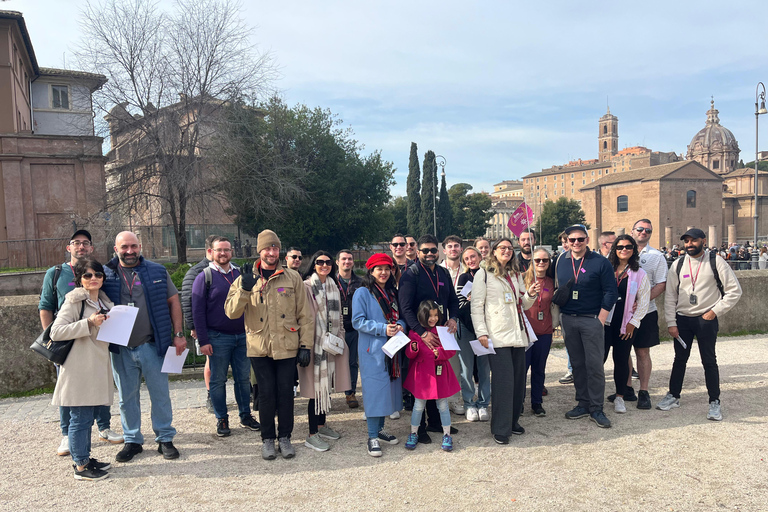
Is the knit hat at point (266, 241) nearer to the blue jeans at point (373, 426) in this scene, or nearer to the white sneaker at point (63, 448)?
the blue jeans at point (373, 426)

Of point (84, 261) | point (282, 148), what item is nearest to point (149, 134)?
point (282, 148)

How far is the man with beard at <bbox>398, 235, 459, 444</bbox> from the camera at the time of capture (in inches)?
195

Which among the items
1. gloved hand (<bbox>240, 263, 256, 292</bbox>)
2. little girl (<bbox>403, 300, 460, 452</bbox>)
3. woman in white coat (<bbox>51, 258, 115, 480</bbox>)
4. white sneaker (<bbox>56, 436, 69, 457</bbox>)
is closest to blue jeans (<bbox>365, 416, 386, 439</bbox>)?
little girl (<bbox>403, 300, 460, 452</bbox>)

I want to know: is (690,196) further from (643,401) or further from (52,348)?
(52,348)

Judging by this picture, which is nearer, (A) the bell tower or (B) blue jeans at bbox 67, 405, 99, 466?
(B) blue jeans at bbox 67, 405, 99, 466

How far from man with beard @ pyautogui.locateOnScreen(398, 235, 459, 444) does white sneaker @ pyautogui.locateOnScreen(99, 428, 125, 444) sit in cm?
308

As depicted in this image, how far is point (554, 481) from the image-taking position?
4082mm

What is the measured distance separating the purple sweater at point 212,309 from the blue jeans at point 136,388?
49 centimetres

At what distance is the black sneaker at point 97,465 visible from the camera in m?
4.32

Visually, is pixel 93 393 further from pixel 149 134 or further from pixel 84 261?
pixel 149 134

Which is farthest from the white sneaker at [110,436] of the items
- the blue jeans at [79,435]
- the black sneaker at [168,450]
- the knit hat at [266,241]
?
the knit hat at [266,241]

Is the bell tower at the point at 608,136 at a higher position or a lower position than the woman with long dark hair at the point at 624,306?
higher

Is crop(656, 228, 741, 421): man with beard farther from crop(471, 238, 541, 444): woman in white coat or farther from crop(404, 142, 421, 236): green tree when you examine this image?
crop(404, 142, 421, 236): green tree

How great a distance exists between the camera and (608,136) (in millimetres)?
149750
